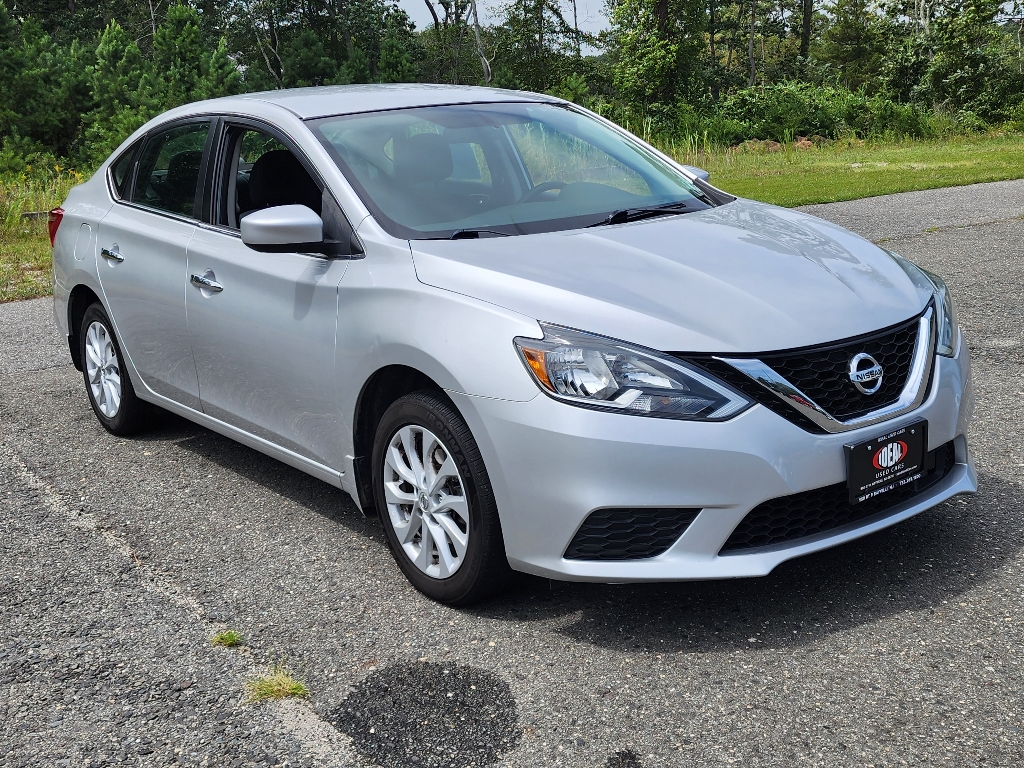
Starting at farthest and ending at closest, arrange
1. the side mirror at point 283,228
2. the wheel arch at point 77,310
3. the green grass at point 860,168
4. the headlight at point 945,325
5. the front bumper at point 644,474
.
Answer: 1. the green grass at point 860,168
2. the wheel arch at point 77,310
3. the side mirror at point 283,228
4. the headlight at point 945,325
5. the front bumper at point 644,474

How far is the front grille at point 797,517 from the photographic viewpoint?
10.6 ft

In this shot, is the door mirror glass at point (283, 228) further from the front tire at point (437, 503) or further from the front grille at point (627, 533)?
the front grille at point (627, 533)

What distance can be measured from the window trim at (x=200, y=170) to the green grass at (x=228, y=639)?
2.01 meters

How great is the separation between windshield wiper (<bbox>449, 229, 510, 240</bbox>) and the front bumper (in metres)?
0.73

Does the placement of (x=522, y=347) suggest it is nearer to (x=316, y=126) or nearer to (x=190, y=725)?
(x=190, y=725)

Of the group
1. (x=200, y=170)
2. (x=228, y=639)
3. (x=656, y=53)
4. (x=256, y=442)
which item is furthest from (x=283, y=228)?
(x=656, y=53)

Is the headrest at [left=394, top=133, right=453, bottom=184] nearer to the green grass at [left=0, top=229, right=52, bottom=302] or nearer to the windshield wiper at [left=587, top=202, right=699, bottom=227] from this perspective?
the windshield wiper at [left=587, top=202, right=699, bottom=227]

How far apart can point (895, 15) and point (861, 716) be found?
4427cm

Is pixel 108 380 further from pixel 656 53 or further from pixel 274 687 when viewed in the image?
pixel 656 53

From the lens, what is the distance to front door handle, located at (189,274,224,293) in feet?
14.8

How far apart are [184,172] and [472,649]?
2.78 metres

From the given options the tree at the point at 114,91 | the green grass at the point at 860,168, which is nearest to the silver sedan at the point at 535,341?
the green grass at the point at 860,168

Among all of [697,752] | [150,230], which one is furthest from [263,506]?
[697,752]

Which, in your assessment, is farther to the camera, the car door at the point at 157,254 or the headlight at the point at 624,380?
the car door at the point at 157,254
